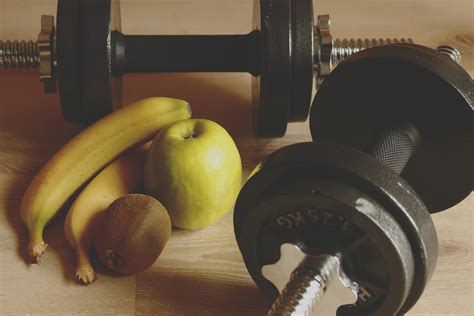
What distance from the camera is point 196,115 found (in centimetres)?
103

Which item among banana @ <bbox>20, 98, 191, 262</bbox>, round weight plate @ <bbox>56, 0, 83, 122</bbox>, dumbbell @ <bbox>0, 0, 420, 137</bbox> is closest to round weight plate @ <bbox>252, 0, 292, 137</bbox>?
dumbbell @ <bbox>0, 0, 420, 137</bbox>

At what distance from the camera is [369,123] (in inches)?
35.0

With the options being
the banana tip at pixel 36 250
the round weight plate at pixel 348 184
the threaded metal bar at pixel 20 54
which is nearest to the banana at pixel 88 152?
the banana tip at pixel 36 250

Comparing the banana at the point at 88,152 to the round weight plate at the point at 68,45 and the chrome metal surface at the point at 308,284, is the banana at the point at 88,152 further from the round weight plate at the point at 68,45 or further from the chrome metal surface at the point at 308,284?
the chrome metal surface at the point at 308,284

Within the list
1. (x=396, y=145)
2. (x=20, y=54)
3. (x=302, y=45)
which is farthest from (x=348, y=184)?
(x=20, y=54)

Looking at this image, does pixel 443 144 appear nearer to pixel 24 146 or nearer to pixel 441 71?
pixel 441 71

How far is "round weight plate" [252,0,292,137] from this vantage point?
87 centimetres

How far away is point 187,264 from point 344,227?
23 centimetres

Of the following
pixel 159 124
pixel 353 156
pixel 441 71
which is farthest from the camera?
pixel 159 124

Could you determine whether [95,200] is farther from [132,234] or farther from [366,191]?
[366,191]

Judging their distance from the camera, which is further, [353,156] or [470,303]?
[470,303]

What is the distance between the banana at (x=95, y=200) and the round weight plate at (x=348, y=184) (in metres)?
0.21

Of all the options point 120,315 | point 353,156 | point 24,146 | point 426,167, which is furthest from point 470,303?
point 24,146

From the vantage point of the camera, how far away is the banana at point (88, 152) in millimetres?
869
